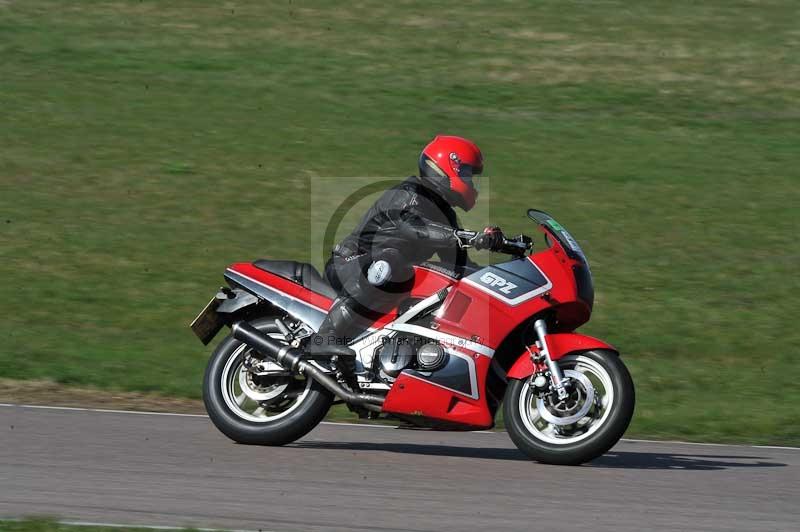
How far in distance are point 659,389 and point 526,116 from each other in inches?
363

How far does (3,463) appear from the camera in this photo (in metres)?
6.77

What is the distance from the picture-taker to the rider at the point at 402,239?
290 inches

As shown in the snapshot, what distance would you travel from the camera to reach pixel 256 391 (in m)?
7.71

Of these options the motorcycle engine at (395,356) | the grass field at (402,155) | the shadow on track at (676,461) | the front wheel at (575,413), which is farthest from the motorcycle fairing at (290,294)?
the grass field at (402,155)

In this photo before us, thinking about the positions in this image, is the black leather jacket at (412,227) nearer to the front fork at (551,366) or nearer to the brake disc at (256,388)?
the front fork at (551,366)

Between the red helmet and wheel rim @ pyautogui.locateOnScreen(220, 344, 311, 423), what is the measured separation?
1436 mm

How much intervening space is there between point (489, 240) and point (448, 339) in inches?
25.8

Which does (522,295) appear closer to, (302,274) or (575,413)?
(575,413)

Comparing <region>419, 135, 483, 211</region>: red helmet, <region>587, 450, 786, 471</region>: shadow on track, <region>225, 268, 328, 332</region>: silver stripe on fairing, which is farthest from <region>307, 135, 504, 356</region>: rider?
<region>587, 450, 786, 471</region>: shadow on track

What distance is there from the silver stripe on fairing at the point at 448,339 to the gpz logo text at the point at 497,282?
1.14 feet

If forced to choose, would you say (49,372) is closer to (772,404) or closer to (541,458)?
(541,458)

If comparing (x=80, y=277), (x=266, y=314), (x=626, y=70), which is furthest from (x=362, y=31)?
(x=266, y=314)

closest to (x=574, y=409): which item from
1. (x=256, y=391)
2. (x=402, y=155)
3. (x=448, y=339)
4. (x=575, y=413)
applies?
(x=575, y=413)

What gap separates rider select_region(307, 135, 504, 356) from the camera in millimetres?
7363
